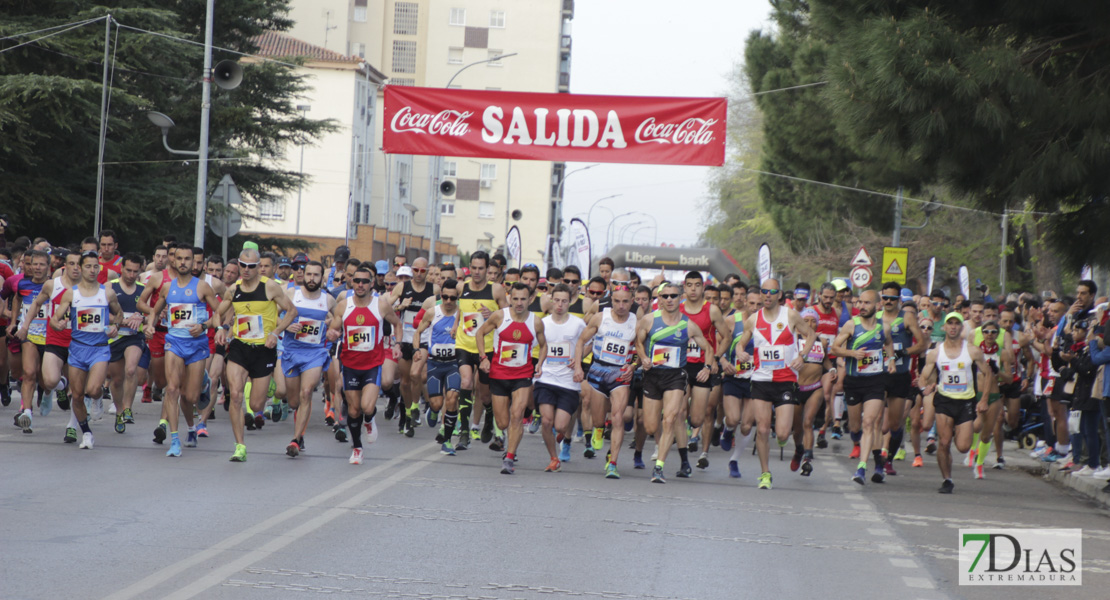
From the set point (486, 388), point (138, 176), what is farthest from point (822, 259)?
point (486, 388)

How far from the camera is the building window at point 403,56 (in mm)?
96500

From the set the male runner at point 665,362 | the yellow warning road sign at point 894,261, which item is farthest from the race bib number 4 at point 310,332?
the yellow warning road sign at point 894,261

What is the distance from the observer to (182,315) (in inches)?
488

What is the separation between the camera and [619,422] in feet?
41.0

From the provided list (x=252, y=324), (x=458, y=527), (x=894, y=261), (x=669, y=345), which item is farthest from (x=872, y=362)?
(x=894, y=261)

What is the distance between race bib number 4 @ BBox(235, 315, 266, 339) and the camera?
12.4 metres

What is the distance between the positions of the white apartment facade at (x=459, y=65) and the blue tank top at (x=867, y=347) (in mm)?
72439

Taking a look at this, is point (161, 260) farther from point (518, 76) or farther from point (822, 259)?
point (518, 76)

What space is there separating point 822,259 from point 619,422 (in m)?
35.3

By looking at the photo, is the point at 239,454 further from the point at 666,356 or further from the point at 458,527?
the point at 666,356

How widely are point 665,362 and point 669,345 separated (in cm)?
17

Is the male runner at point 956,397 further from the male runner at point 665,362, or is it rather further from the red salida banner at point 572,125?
the red salida banner at point 572,125

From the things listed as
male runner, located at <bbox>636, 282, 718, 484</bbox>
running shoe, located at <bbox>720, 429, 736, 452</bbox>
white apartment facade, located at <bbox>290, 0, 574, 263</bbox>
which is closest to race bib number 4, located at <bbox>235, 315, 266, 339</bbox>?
male runner, located at <bbox>636, 282, 718, 484</bbox>

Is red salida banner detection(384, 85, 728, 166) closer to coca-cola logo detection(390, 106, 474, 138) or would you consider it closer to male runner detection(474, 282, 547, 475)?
coca-cola logo detection(390, 106, 474, 138)
